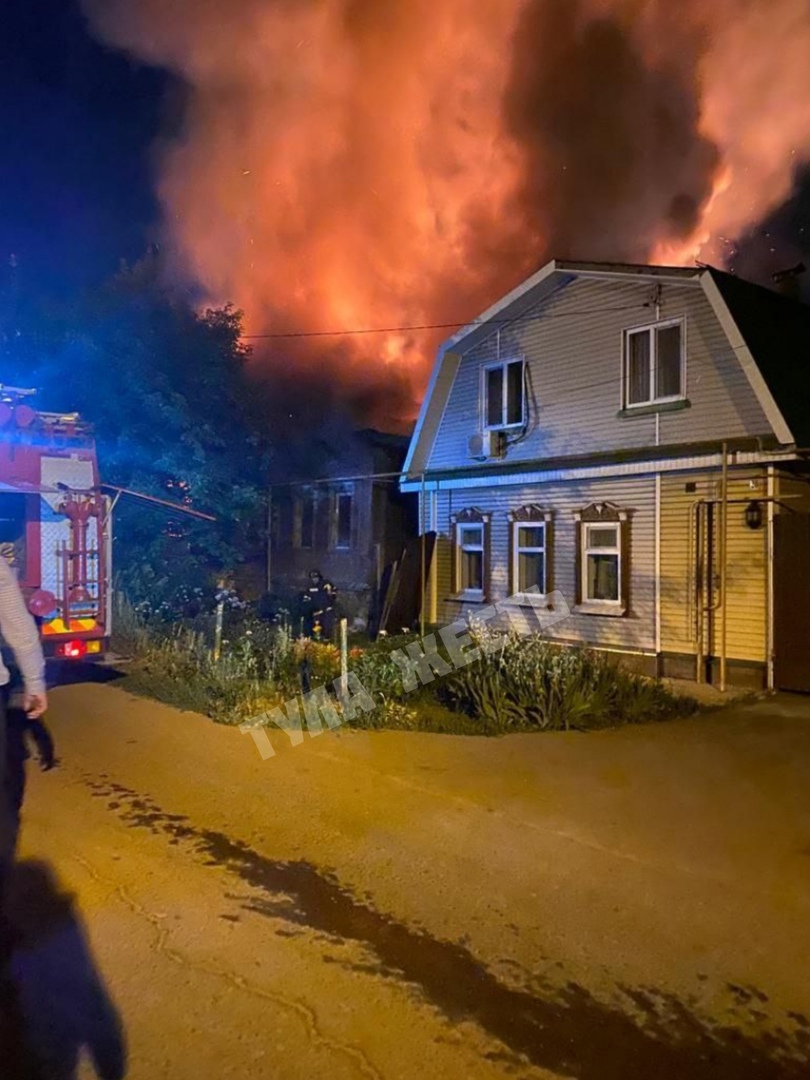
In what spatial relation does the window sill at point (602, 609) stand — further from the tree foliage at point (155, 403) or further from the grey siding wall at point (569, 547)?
the tree foliage at point (155, 403)

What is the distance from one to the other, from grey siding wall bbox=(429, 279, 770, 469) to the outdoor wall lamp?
0.95 metres

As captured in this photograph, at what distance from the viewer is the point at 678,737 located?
8188 millimetres

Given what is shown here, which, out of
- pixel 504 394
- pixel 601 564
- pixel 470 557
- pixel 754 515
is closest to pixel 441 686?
pixel 601 564

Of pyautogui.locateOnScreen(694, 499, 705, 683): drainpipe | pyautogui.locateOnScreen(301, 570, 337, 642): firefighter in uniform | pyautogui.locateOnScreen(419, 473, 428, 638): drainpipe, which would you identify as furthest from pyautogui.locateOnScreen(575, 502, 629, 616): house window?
pyautogui.locateOnScreen(301, 570, 337, 642): firefighter in uniform

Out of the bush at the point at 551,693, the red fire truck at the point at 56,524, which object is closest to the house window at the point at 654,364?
the bush at the point at 551,693

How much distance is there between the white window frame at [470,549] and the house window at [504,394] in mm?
1858

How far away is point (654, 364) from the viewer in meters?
12.2

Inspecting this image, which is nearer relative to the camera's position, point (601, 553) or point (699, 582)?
point (699, 582)

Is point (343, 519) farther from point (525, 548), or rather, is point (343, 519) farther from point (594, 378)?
point (594, 378)

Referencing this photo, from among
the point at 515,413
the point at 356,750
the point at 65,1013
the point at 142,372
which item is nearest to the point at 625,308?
the point at 515,413

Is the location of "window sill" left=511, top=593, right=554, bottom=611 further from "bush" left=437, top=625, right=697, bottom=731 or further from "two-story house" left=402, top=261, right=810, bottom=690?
"bush" left=437, top=625, right=697, bottom=731

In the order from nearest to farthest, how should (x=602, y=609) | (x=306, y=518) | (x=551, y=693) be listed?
1. (x=551, y=693)
2. (x=602, y=609)
3. (x=306, y=518)

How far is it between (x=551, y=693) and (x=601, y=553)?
4.67 meters

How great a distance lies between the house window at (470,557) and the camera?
596 inches
